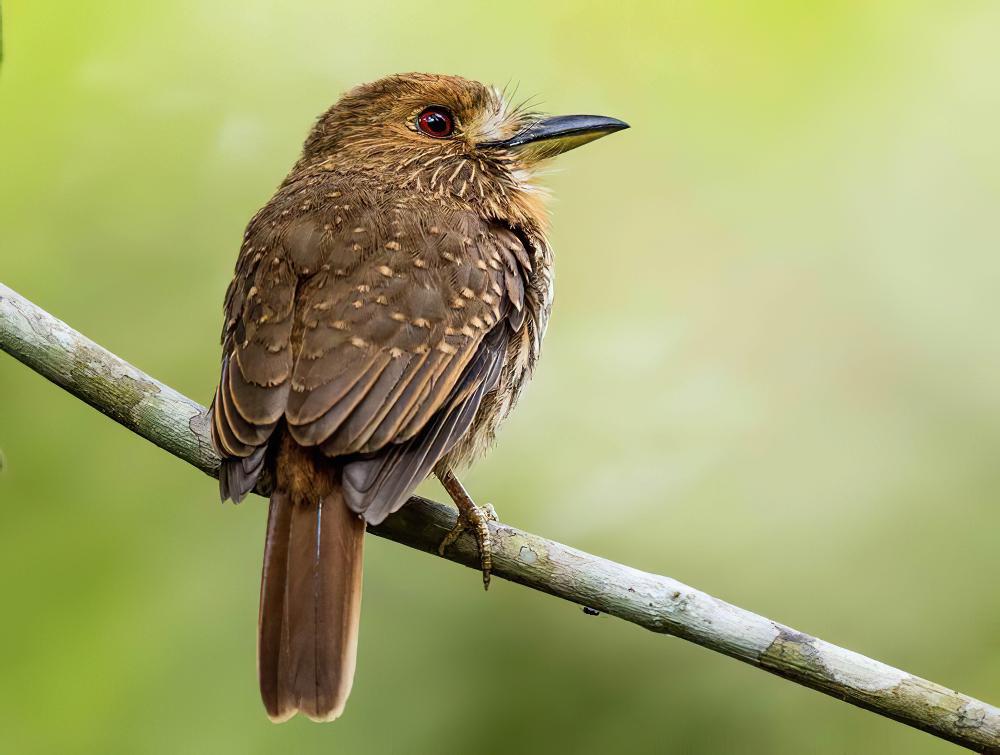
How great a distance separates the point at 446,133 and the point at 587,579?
1.40m

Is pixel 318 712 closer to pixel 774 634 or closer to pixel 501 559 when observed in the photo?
pixel 501 559

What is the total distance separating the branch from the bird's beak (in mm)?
1061

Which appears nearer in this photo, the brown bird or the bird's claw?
the brown bird

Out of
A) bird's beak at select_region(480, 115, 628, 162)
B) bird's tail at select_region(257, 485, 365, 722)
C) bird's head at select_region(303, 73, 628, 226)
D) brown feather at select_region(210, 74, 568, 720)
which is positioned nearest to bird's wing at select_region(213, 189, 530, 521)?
brown feather at select_region(210, 74, 568, 720)

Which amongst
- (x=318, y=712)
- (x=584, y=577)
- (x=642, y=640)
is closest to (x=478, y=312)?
(x=584, y=577)

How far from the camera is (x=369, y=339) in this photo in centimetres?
234

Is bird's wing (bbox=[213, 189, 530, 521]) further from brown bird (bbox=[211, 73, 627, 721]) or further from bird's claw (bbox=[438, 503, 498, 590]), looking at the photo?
bird's claw (bbox=[438, 503, 498, 590])

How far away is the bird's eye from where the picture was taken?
3.14 m

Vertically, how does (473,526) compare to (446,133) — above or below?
below

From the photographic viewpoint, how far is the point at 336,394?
2.25m

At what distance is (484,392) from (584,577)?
1.51ft

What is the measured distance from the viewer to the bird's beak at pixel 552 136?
3012 mm

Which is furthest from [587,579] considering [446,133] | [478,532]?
[446,133]

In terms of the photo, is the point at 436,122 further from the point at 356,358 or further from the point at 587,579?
the point at 587,579
